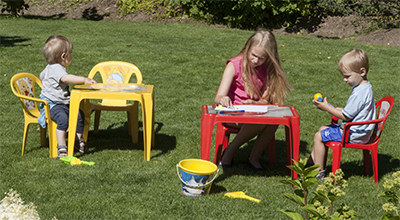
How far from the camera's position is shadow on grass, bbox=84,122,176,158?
4512 mm

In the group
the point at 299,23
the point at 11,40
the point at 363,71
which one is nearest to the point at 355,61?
the point at 363,71

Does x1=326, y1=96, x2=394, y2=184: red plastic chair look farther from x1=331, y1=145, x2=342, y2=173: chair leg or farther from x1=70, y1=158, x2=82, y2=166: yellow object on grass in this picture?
x1=70, y1=158, x2=82, y2=166: yellow object on grass

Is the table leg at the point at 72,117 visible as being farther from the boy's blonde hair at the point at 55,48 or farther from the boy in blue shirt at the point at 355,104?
the boy in blue shirt at the point at 355,104

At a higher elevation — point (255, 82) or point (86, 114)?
point (255, 82)

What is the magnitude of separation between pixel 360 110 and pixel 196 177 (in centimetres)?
154

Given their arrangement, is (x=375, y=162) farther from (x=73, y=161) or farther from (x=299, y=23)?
(x=299, y=23)

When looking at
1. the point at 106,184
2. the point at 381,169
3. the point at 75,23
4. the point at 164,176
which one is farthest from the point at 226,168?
the point at 75,23

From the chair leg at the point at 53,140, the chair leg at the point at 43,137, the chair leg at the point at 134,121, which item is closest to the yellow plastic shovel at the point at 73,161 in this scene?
the chair leg at the point at 53,140

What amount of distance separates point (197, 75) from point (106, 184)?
15.2 ft

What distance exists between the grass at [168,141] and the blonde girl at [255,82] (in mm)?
351

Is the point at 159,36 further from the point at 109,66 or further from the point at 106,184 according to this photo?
the point at 106,184

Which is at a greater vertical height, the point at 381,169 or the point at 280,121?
the point at 280,121

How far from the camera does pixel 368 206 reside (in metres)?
3.21

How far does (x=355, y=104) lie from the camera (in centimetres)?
348
